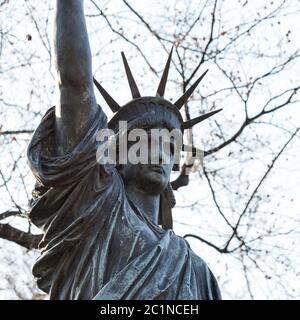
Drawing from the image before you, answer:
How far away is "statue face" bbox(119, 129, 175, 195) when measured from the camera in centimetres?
553

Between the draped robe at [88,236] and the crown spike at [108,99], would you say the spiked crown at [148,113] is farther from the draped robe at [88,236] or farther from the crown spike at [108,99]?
the draped robe at [88,236]

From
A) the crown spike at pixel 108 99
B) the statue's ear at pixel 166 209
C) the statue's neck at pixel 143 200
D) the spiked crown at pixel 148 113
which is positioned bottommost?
the statue's neck at pixel 143 200

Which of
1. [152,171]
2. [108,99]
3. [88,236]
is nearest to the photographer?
[88,236]

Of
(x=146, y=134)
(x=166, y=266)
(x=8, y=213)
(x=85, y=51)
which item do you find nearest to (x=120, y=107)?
(x=146, y=134)

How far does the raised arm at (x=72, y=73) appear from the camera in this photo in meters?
5.09

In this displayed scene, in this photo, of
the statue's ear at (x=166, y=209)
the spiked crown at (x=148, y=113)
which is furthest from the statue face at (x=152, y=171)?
the statue's ear at (x=166, y=209)

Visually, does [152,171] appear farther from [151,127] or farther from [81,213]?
[81,213]

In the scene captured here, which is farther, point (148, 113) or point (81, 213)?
point (148, 113)

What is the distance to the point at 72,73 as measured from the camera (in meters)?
5.08

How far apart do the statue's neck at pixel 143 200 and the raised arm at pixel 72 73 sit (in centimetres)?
57

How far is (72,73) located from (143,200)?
89 centimetres

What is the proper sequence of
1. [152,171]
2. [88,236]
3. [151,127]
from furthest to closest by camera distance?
[151,127] < [152,171] < [88,236]

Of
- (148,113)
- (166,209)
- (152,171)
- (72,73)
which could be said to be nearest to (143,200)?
(152,171)

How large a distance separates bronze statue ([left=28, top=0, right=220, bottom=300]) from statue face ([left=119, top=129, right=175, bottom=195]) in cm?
27
